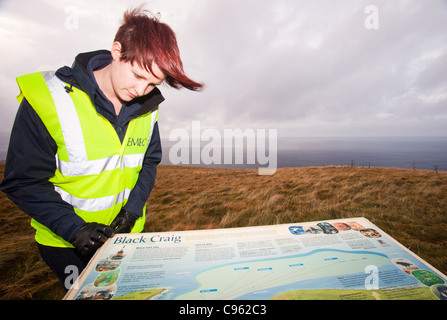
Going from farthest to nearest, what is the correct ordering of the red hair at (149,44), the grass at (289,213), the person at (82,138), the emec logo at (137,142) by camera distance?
the grass at (289,213)
the emec logo at (137,142)
the red hair at (149,44)
the person at (82,138)

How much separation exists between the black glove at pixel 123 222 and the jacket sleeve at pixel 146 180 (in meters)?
0.05

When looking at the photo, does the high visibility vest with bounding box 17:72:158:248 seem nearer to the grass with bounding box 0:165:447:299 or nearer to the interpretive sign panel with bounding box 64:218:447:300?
the interpretive sign panel with bounding box 64:218:447:300

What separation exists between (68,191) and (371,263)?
2569 millimetres

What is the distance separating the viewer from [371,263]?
1502 millimetres

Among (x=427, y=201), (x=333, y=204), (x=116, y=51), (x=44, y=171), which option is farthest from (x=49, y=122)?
(x=427, y=201)

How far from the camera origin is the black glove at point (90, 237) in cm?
144

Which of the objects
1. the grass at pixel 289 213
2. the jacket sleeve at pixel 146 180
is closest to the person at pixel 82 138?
the jacket sleeve at pixel 146 180

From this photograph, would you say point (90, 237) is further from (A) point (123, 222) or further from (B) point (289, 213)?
(B) point (289, 213)

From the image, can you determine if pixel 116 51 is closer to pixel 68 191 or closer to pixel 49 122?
pixel 49 122

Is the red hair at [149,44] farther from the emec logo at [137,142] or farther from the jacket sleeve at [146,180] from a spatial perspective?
the jacket sleeve at [146,180]

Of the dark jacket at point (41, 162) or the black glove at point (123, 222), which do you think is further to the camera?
the black glove at point (123, 222)

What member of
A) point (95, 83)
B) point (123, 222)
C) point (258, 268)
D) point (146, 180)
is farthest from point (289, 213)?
point (95, 83)

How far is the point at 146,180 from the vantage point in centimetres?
228

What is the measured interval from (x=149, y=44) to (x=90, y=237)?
1623 mm
